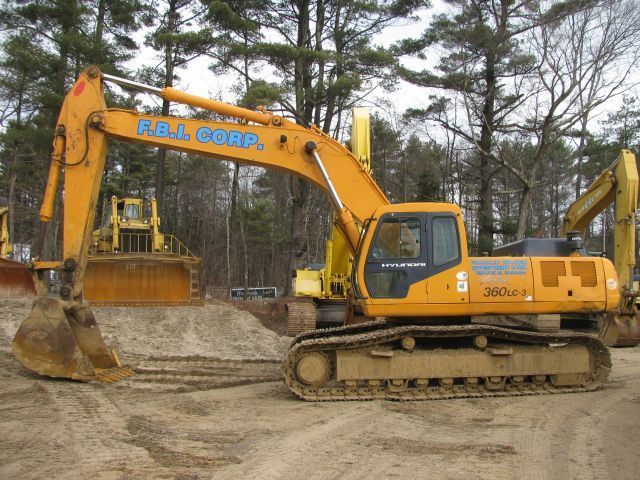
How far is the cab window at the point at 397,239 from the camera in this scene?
24.5 feet

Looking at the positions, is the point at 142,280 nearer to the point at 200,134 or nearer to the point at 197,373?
the point at 197,373

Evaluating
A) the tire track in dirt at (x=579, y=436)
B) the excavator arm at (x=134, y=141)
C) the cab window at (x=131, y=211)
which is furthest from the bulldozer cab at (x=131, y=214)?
the tire track in dirt at (x=579, y=436)

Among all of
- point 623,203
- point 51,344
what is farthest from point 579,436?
point 51,344

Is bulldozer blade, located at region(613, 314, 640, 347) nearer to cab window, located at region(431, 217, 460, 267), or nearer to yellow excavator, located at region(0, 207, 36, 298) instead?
cab window, located at region(431, 217, 460, 267)

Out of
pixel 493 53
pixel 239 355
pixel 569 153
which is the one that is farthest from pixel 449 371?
pixel 569 153

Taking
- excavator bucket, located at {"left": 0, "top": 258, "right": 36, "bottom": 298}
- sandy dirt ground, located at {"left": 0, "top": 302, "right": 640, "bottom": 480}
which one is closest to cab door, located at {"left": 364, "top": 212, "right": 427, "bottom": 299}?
sandy dirt ground, located at {"left": 0, "top": 302, "right": 640, "bottom": 480}

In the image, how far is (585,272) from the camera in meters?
7.76

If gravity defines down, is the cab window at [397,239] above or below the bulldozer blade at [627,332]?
above

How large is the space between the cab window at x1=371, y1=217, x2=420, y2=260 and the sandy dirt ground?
1881 mm

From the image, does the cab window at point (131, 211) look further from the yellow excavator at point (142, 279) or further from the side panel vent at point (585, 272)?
the side panel vent at point (585, 272)

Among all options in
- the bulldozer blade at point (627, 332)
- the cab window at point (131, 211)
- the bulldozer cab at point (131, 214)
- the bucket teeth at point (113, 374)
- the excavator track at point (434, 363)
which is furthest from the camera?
the cab window at point (131, 211)

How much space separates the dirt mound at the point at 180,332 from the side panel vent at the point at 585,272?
6.45 meters

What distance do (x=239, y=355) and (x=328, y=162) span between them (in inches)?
222

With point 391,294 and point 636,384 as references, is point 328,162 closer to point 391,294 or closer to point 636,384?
point 391,294
